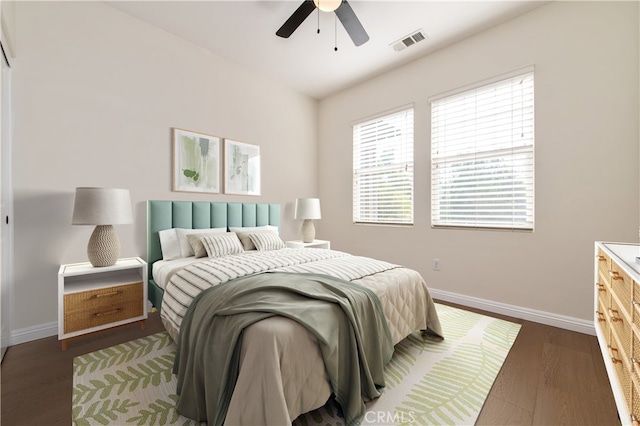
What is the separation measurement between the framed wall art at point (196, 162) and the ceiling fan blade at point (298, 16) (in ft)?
4.97

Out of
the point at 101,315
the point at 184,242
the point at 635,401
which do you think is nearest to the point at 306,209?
the point at 184,242

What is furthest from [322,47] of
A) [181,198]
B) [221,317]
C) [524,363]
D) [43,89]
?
[524,363]

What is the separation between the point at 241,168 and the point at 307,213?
43.1 inches

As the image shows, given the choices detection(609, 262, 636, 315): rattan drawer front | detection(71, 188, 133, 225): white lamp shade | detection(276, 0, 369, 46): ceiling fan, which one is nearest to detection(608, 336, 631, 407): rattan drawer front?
detection(609, 262, 636, 315): rattan drawer front

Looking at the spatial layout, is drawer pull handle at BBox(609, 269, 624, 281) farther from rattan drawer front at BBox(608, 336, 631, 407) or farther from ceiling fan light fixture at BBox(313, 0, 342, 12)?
ceiling fan light fixture at BBox(313, 0, 342, 12)

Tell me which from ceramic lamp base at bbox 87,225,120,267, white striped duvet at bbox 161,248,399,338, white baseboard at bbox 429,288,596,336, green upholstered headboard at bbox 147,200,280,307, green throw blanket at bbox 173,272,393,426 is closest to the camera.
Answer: green throw blanket at bbox 173,272,393,426

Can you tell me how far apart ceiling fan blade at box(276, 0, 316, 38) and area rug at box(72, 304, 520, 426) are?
2.78 meters

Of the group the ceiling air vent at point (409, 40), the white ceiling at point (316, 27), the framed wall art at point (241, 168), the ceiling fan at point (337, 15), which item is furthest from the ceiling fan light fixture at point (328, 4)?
the framed wall art at point (241, 168)

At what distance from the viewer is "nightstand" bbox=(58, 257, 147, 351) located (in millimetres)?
2083

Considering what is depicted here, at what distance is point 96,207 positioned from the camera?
2.22m

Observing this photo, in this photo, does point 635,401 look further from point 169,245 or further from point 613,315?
point 169,245

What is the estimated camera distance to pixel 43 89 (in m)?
2.34

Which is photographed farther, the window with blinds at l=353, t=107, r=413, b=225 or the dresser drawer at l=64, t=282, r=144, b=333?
the window with blinds at l=353, t=107, r=413, b=225

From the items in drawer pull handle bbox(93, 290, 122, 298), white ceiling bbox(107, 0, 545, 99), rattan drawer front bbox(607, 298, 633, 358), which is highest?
white ceiling bbox(107, 0, 545, 99)
